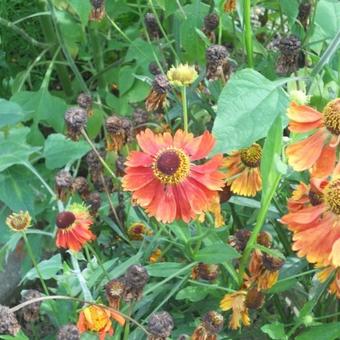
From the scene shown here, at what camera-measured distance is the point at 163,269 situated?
1004mm

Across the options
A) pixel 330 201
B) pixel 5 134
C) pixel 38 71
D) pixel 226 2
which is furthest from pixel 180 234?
pixel 38 71

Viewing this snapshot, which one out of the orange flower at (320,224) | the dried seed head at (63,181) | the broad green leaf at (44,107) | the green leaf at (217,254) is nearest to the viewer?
the orange flower at (320,224)

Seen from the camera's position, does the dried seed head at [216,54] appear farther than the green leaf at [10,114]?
No

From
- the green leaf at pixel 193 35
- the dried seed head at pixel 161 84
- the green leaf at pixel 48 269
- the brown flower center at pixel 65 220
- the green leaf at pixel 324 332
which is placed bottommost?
the green leaf at pixel 48 269

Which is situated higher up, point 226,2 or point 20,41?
point 226,2

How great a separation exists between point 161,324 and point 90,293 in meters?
0.18

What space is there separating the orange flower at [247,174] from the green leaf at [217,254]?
78 millimetres

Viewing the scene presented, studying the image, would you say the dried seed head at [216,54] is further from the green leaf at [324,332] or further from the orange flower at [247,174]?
the green leaf at [324,332]

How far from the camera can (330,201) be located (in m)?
0.83

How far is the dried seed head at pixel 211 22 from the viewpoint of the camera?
1.15m

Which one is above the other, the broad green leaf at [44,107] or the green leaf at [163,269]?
the green leaf at [163,269]

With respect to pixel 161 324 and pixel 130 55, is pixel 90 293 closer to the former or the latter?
pixel 161 324

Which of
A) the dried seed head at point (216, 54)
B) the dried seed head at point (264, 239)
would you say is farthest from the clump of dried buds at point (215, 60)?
the dried seed head at point (264, 239)

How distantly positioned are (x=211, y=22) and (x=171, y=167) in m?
0.33
